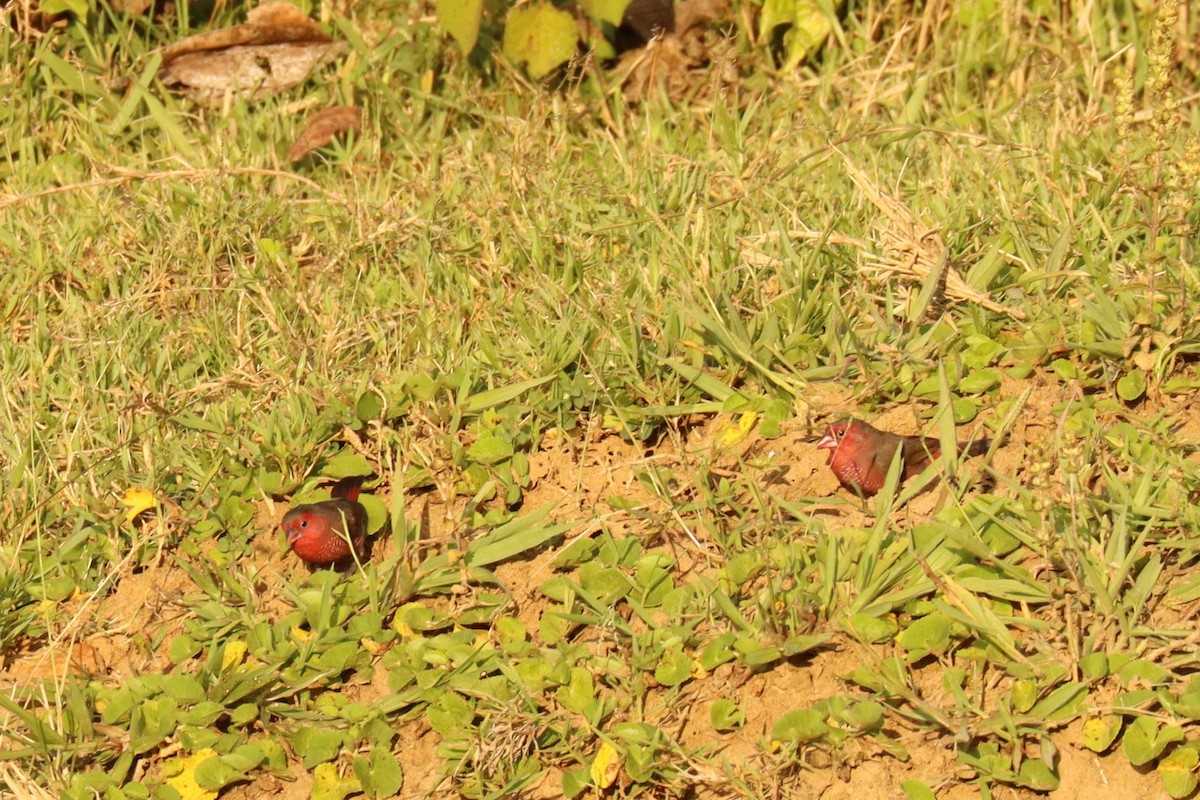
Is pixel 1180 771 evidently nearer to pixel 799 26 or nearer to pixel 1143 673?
pixel 1143 673

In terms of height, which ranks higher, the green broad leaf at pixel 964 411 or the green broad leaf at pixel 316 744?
the green broad leaf at pixel 964 411

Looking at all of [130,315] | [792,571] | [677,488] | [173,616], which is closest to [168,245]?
[130,315]

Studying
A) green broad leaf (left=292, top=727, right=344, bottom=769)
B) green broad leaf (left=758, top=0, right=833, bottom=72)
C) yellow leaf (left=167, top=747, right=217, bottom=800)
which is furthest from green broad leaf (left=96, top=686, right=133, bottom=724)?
green broad leaf (left=758, top=0, right=833, bottom=72)

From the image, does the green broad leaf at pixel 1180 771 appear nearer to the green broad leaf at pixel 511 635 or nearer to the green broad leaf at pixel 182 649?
the green broad leaf at pixel 511 635

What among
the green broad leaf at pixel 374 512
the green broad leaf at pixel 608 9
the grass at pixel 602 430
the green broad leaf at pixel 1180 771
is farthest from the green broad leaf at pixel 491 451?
the green broad leaf at pixel 608 9

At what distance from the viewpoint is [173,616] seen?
10.2ft

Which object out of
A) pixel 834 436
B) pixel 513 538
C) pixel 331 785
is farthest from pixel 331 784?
pixel 834 436

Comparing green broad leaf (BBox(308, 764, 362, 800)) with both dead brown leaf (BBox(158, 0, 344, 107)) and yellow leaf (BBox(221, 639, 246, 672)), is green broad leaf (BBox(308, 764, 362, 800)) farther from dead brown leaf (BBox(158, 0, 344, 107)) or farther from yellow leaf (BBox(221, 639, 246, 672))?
dead brown leaf (BBox(158, 0, 344, 107))

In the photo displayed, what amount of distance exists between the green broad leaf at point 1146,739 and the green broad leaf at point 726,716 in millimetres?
700

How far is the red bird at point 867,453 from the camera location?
310 cm

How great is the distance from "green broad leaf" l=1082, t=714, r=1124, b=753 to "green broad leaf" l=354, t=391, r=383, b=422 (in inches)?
70.1

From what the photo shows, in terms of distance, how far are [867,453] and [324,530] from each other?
119 cm

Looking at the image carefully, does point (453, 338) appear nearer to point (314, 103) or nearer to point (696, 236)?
point (696, 236)

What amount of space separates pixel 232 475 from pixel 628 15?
97.2 inches
